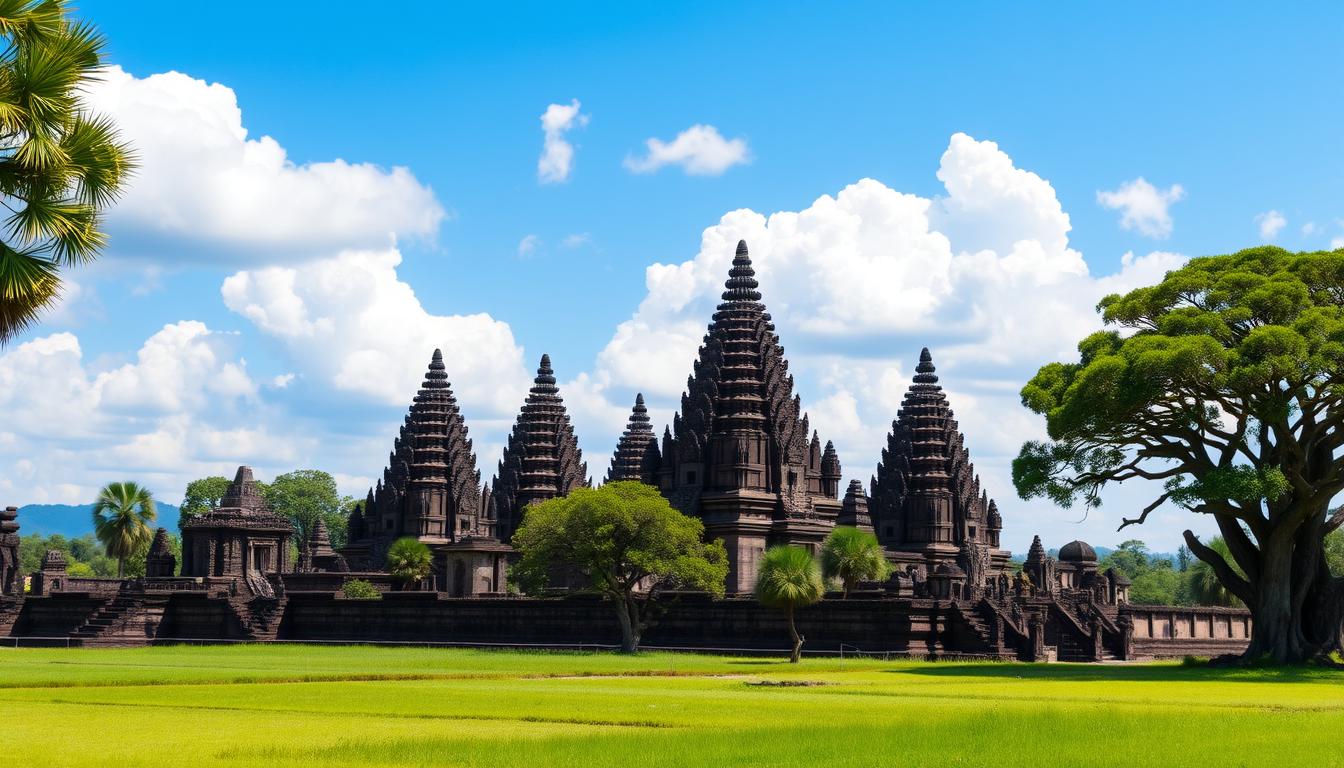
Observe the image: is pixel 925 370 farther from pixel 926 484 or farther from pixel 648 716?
pixel 648 716

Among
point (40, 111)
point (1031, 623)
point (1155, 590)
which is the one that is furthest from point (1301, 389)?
point (1155, 590)

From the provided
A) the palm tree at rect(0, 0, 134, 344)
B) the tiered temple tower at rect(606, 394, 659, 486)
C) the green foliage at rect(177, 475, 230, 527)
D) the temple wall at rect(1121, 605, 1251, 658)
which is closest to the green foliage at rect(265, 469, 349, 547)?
the green foliage at rect(177, 475, 230, 527)

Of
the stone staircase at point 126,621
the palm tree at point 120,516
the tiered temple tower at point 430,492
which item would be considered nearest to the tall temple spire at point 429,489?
the tiered temple tower at point 430,492

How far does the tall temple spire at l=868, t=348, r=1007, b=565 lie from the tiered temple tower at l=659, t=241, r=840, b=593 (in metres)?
15.0

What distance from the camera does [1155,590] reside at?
175 meters

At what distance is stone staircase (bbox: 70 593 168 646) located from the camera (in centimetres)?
6738

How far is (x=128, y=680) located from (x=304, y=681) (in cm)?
394

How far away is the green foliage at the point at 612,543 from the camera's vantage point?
59625 millimetres

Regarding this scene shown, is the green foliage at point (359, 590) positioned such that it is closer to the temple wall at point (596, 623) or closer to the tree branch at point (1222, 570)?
the temple wall at point (596, 623)

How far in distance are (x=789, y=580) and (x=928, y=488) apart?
6181cm

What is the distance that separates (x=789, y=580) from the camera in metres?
52.7

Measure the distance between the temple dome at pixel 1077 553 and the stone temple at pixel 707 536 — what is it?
0.41ft

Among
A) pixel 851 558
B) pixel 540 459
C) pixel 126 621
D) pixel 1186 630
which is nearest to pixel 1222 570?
pixel 851 558

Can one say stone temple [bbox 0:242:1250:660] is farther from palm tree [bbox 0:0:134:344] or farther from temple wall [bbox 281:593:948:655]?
palm tree [bbox 0:0:134:344]
